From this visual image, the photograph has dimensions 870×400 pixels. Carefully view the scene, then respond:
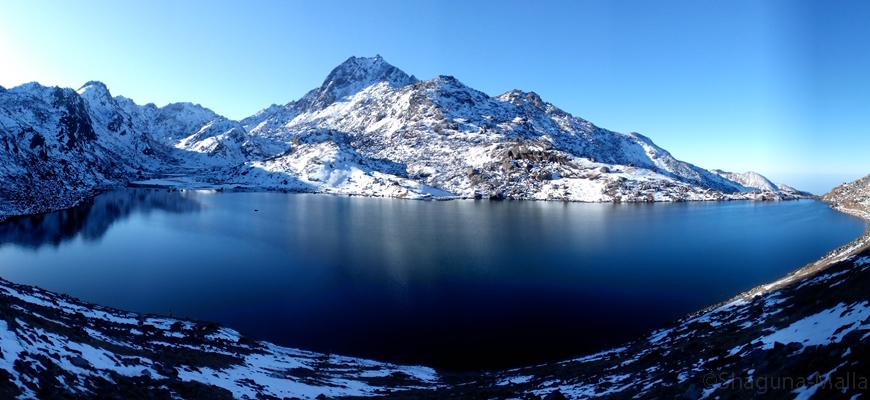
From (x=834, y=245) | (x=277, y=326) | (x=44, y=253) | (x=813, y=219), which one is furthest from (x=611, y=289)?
(x=813, y=219)

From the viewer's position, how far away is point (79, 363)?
1420 cm

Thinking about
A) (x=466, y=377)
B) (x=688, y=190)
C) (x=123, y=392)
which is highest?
(x=688, y=190)

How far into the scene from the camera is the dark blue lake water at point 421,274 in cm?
3319

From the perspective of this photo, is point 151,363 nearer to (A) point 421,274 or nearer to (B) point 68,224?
(A) point 421,274

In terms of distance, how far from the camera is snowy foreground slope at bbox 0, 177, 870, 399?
11.8 m

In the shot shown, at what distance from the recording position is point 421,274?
4988cm

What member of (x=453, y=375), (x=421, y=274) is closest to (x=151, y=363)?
(x=453, y=375)

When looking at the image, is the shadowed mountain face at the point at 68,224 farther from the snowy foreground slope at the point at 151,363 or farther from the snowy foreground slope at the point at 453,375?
the snowy foreground slope at the point at 453,375

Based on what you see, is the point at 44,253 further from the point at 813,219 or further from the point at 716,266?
the point at 813,219

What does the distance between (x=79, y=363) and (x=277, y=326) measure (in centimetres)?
2119

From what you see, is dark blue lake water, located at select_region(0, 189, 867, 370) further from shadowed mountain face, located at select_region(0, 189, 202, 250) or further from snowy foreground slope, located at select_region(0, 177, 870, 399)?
snowy foreground slope, located at select_region(0, 177, 870, 399)

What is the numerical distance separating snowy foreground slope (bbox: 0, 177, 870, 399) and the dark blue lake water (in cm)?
558

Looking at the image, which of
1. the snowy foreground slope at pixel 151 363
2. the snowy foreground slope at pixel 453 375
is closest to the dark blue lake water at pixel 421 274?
the snowy foreground slope at pixel 453 375

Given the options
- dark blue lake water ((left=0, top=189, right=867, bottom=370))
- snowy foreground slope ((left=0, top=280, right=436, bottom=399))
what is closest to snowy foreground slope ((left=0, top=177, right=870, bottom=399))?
snowy foreground slope ((left=0, top=280, right=436, bottom=399))
